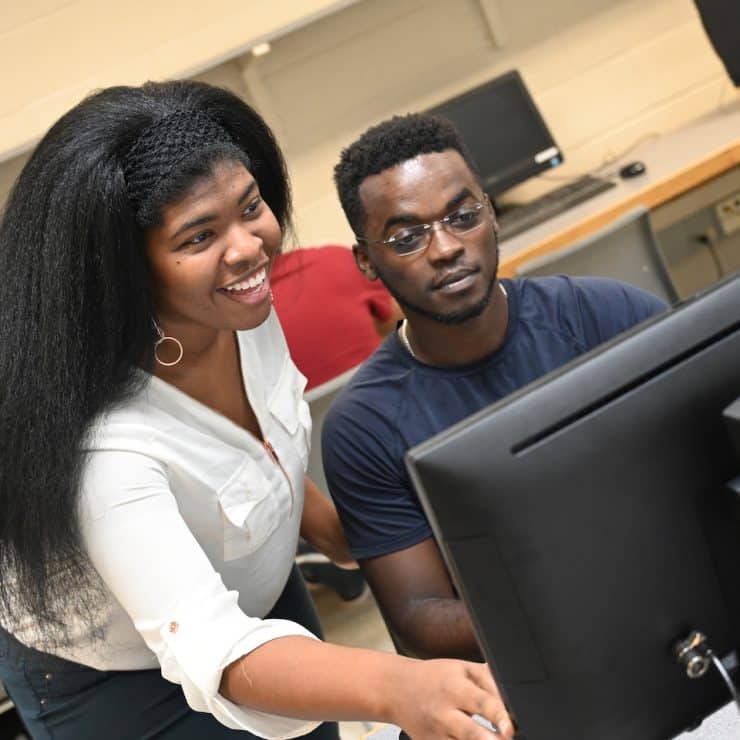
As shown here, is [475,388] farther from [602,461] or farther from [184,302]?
[602,461]

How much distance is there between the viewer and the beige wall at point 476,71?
365cm

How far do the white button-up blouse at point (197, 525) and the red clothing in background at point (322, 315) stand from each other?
1046 mm

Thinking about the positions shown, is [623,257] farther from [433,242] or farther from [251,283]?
[251,283]

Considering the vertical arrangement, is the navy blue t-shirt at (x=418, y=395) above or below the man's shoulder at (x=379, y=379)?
below

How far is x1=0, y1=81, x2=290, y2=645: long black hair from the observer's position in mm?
1078

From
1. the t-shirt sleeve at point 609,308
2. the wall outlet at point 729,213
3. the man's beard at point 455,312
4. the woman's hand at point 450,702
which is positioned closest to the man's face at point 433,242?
the man's beard at point 455,312

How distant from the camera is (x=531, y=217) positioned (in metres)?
3.40

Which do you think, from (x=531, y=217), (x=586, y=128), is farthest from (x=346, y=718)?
(x=586, y=128)

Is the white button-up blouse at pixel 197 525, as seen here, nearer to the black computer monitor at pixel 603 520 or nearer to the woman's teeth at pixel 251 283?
the woman's teeth at pixel 251 283

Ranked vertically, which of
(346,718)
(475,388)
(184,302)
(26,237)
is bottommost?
(346,718)

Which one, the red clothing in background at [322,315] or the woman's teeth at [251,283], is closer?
the woman's teeth at [251,283]

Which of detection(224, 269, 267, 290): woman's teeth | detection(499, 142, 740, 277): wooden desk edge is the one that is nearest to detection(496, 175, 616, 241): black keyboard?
detection(499, 142, 740, 277): wooden desk edge

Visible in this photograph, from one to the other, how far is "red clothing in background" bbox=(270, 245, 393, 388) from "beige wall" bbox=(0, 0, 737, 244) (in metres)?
1.02

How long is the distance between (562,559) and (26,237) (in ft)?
2.14
